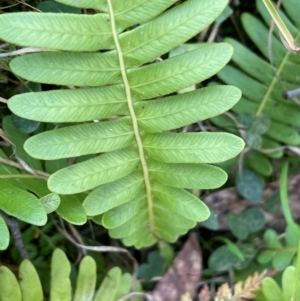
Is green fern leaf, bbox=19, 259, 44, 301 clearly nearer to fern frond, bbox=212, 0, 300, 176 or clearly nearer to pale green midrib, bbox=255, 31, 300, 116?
fern frond, bbox=212, 0, 300, 176

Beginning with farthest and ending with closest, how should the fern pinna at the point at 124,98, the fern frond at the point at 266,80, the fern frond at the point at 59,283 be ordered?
Result: 1. the fern frond at the point at 266,80
2. the fern frond at the point at 59,283
3. the fern pinna at the point at 124,98

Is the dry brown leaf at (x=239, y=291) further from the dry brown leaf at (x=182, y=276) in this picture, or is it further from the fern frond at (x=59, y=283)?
the fern frond at (x=59, y=283)

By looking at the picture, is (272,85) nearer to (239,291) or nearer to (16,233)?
(239,291)

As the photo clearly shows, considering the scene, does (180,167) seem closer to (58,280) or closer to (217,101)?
(217,101)

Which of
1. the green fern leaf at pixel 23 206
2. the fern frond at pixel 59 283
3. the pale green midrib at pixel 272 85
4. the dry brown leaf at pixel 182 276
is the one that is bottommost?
the dry brown leaf at pixel 182 276

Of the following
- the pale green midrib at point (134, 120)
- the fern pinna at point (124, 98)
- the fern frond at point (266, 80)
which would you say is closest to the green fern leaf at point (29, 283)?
the fern pinna at point (124, 98)
